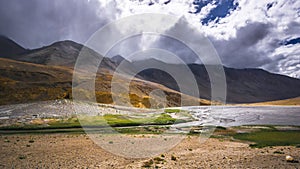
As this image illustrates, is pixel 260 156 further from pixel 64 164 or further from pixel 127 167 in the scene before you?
pixel 64 164

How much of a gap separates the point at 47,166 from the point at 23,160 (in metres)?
3.27

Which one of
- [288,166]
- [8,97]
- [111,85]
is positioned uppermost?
[111,85]

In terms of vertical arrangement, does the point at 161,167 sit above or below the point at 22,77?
below

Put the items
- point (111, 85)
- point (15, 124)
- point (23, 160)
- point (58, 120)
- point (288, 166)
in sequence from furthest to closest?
point (111, 85), point (58, 120), point (15, 124), point (23, 160), point (288, 166)

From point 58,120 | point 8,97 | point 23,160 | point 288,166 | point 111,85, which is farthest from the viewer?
point 111,85

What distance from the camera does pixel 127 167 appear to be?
58.7ft

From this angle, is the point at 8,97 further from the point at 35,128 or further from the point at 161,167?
the point at 161,167

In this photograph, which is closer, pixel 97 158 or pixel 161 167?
pixel 161 167

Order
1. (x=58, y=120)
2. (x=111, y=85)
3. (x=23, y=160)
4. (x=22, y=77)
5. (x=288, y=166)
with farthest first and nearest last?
1. (x=111, y=85)
2. (x=22, y=77)
3. (x=58, y=120)
4. (x=23, y=160)
5. (x=288, y=166)

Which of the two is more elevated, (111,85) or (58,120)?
(111,85)

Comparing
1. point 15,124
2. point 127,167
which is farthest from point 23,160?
point 15,124

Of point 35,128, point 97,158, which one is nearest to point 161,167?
point 97,158

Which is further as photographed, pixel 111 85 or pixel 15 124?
pixel 111 85

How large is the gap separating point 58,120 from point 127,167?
161 ft
